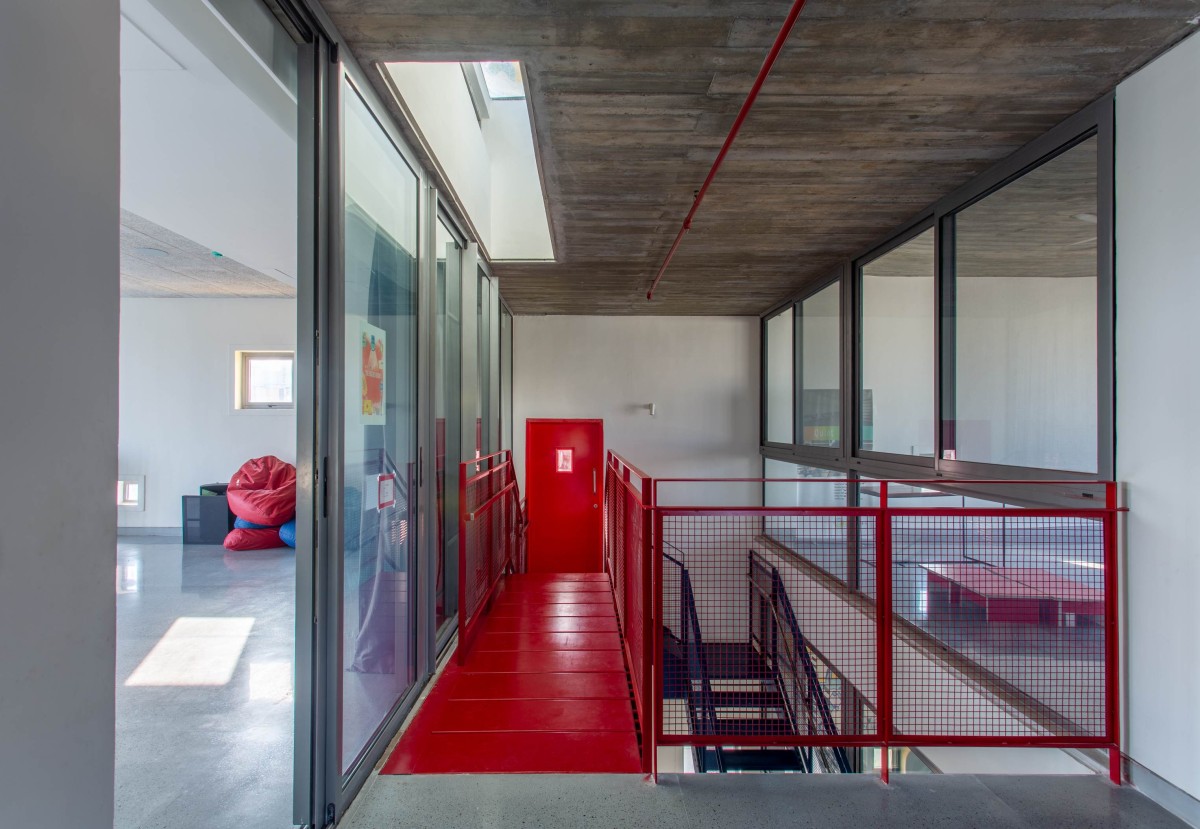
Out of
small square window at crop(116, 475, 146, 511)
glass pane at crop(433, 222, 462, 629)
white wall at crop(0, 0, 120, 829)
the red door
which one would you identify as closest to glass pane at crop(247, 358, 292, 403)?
small square window at crop(116, 475, 146, 511)

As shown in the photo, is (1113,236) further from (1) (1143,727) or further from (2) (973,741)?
(2) (973,741)

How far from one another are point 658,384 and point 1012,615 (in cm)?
556

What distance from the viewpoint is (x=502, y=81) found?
17.3 feet

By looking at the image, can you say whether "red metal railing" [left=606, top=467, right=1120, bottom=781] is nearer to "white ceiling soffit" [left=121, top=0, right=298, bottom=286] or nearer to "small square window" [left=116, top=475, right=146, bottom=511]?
"white ceiling soffit" [left=121, top=0, right=298, bottom=286]

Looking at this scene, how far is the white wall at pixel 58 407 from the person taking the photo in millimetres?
968

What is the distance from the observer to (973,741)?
2.47m

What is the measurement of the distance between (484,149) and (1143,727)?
5.38 meters

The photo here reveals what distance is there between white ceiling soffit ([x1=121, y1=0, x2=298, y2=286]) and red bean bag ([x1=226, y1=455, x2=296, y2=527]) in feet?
8.84

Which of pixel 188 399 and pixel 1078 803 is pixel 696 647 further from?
pixel 188 399

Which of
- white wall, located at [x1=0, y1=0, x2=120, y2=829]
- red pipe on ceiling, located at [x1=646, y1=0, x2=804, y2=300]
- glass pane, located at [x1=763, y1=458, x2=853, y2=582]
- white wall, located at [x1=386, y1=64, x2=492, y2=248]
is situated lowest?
glass pane, located at [x1=763, y1=458, x2=853, y2=582]

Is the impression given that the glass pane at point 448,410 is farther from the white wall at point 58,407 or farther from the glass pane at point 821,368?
the glass pane at point 821,368

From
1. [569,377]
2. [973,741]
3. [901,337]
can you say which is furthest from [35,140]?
[569,377]

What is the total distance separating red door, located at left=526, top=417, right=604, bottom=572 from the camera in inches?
310

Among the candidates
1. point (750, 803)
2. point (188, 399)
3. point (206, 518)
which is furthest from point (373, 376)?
point (188, 399)
